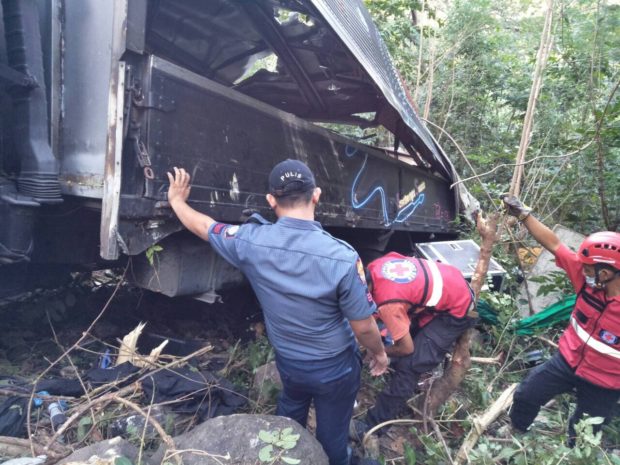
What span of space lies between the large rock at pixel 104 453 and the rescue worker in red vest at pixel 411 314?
4.51 ft

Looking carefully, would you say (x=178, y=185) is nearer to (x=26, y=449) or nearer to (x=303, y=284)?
(x=303, y=284)

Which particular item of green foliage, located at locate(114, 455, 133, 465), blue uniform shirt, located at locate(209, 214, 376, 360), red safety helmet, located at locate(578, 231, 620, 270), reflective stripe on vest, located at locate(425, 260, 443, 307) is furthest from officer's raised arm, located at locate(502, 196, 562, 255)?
green foliage, located at locate(114, 455, 133, 465)

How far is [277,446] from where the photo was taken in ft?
5.75

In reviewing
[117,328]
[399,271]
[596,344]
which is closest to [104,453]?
[399,271]

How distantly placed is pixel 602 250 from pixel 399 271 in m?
1.12

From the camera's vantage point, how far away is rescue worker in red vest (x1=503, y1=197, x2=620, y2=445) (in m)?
2.38

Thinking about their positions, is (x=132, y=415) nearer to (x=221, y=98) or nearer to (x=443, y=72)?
(x=221, y=98)

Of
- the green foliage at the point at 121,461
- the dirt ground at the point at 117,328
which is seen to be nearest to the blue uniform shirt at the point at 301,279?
the green foliage at the point at 121,461

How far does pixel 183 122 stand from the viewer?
2055 millimetres

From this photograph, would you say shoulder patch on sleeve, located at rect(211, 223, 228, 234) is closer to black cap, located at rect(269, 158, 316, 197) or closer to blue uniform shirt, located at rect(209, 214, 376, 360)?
blue uniform shirt, located at rect(209, 214, 376, 360)

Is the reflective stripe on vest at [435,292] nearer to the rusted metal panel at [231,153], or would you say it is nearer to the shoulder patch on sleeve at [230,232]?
the rusted metal panel at [231,153]

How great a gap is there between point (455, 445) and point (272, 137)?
2.27m

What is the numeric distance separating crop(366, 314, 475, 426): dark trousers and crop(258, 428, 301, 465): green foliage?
1089 millimetres

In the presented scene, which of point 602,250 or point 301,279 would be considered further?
point 602,250
